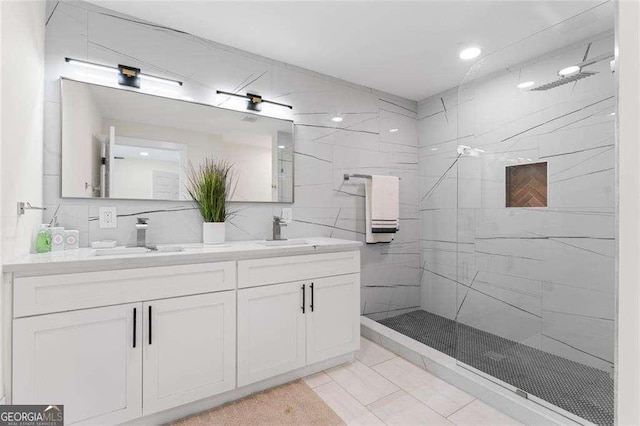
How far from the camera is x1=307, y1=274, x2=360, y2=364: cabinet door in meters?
2.13

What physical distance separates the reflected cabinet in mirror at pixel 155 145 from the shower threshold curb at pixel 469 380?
1.45 m

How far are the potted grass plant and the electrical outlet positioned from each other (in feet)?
1.53

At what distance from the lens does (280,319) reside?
1995 millimetres

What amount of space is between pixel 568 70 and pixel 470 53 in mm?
777

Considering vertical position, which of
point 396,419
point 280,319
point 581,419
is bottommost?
point 396,419

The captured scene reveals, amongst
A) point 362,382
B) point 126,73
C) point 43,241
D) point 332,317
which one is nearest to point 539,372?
point 362,382

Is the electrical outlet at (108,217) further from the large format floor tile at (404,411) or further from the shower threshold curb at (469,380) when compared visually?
the shower threshold curb at (469,380)

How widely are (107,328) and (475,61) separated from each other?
319 cm

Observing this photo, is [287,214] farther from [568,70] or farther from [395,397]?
[568,70]

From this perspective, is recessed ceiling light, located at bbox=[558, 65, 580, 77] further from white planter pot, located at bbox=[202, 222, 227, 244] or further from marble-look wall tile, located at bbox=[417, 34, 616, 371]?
white planter pot, located at bbox=[202, 222, 227, 244]

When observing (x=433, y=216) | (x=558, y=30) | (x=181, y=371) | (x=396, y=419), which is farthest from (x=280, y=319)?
(x=558, y=30)

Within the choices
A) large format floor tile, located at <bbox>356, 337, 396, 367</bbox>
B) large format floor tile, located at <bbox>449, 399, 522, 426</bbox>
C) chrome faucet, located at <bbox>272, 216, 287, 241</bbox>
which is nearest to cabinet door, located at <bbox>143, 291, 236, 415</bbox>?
chrome faucet, located at <bbox>272, 216, 287, 241</bbox>

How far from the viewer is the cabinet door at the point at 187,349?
159 cm

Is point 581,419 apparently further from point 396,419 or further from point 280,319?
point 280,319
